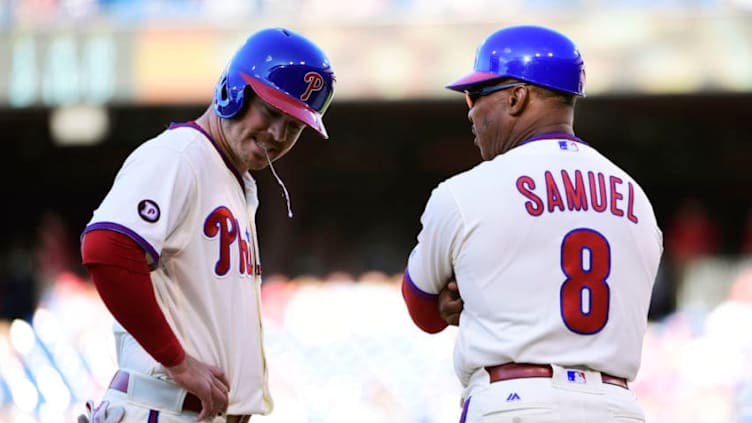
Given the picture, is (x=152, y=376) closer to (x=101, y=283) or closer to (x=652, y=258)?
(x=101, y=283)

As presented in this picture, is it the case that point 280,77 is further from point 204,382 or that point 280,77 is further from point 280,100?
point 204,382

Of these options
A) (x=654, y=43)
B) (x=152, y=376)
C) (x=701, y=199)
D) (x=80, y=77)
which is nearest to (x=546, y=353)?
(x=152, y=376)

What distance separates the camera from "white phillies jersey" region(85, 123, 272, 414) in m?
3.37

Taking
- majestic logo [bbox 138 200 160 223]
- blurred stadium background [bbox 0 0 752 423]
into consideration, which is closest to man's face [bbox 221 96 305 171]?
majestic logo [bbox 138 200 160 223]

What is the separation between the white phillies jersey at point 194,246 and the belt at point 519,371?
2.28 ft

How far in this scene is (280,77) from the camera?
365cm

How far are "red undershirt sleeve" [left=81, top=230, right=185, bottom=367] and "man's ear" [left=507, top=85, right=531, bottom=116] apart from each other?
1.09 m

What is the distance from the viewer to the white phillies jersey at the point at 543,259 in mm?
3375

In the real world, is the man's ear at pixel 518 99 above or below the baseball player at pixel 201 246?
above

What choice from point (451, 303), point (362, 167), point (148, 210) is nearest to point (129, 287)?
point (148, 210)

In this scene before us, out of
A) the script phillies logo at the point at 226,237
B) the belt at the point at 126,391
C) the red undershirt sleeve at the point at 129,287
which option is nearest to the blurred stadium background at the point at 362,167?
the belt at the point at 126,391

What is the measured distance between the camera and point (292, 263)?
16.3 m

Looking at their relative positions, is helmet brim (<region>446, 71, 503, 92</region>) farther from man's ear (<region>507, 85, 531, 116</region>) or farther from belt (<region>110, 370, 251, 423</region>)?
belt (<region>110, 370, 251, 423</region>)

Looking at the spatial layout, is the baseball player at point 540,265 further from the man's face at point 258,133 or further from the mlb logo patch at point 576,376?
the man's face at point 258,133
